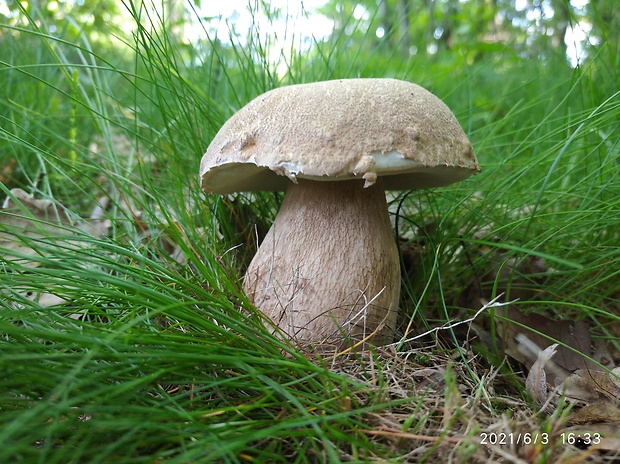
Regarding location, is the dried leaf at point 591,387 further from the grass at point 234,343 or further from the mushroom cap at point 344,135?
the mushroom cap at point 344,135

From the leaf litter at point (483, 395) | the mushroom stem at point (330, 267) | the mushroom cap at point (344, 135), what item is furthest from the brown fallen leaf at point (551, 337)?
the mushroom cap at point (344, 135)

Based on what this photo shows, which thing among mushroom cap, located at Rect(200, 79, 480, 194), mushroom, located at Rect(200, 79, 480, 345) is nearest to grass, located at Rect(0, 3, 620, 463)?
mushroom, located at Rect(200, 79, 480, 345)

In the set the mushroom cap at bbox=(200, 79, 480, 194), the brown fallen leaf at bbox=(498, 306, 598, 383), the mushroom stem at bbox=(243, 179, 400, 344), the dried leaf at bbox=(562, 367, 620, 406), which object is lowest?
the dried leaf at bbox=(562, 367, 620, 406)

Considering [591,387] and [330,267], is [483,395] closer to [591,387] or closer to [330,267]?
[591,387]

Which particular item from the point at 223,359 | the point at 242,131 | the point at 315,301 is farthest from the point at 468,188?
the point at 223,359

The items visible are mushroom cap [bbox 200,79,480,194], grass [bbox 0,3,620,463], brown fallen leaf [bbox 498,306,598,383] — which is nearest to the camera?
grass [bbox 0,3,620,463]

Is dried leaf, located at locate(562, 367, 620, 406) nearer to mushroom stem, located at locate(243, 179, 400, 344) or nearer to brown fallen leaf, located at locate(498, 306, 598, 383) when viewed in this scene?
brown fallen leaf, located at locate(498, 306, 598, 383)

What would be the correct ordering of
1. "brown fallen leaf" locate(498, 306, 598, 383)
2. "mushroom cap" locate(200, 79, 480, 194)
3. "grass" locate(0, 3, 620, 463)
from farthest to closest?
"brown fallen leaf" locate(498, 306, 598, 383) < "mushroom cap" locate(200, 79, 480, 194) < "grass" locate(0, 3, 620, 463)

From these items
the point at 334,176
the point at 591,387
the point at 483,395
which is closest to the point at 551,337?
the point at 591,387
